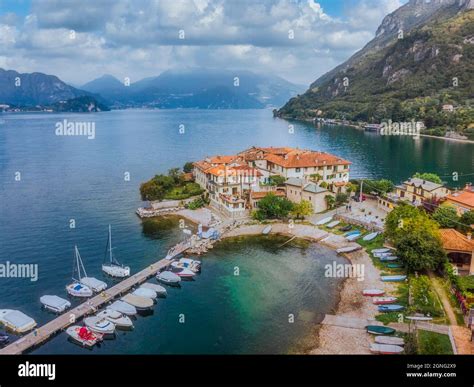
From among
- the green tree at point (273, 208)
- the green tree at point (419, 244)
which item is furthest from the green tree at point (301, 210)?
the green tree at point (419, 244)

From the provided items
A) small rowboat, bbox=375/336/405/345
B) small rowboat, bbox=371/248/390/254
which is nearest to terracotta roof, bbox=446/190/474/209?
small rowboat, bbox=371/248/390/254

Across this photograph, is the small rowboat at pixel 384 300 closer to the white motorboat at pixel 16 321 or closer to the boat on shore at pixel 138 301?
the boat on shore at pixel 138 301

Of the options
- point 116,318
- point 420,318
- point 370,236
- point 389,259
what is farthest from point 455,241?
point 116,318

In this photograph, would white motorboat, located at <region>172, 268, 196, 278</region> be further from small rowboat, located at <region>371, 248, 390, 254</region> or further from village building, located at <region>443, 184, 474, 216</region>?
village building, located at <region>443, 184, 474, 216</region>

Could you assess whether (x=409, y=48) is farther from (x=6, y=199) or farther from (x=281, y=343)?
(x=281, y=343)

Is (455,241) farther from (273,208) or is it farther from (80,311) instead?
(80,311)
